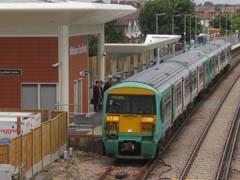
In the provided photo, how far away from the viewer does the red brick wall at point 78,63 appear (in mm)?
27170

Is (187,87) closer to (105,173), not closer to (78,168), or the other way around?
(78,168)

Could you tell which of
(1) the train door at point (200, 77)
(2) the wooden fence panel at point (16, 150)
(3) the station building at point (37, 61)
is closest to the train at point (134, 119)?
(2) the wooden fence panel at point (16, 150)

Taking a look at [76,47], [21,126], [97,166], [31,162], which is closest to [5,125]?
[21,126]

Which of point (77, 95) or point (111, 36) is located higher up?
point (111, 36)

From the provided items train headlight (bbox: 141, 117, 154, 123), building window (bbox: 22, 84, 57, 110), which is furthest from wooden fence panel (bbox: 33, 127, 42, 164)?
building window (bbox: 22, 84, 57, 110)

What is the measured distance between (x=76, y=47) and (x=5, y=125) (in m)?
8.58

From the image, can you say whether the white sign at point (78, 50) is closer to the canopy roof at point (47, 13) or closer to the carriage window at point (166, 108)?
the canopy roof at point (47, 13)

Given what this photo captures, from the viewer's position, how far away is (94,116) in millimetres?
28938

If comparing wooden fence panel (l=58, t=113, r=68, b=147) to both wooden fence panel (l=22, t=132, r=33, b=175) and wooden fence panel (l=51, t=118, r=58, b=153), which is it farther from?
wooden fence panel (l=22, t=132, r=33, b=175)

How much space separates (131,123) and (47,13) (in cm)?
626

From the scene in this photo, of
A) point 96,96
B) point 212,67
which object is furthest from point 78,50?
point 212,67

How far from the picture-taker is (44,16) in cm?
2492

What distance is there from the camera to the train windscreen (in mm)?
20859

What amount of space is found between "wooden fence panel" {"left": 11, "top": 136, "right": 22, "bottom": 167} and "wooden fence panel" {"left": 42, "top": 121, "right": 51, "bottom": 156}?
2.24 meters
